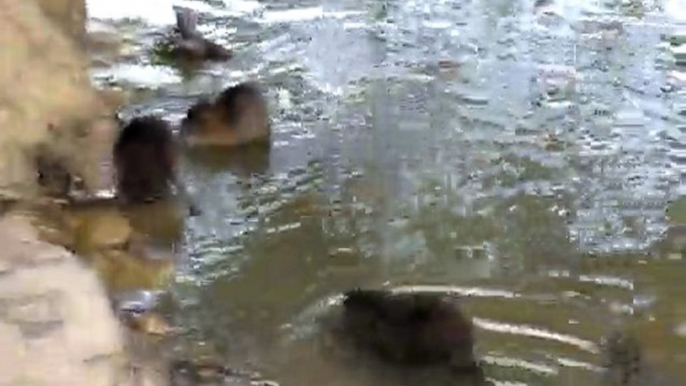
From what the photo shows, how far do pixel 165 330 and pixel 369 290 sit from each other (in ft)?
2.29

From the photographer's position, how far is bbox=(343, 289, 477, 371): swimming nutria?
4.15 metres

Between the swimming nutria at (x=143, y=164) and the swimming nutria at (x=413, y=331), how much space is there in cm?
136

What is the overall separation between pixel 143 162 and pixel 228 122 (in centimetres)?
73

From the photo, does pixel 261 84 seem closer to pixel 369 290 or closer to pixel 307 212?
pixel 307 212

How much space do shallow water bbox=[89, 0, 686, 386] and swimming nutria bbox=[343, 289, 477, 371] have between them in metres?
0.10

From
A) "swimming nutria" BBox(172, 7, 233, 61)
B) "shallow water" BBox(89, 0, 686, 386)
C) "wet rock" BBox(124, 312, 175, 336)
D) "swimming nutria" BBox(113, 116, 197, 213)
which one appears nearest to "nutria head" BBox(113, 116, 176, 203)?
"swimming nutria" BBox(113, 116, 197, 213)

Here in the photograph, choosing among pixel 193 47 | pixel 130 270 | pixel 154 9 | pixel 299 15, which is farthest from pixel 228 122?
pixel 154 9

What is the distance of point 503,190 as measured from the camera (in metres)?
5.61

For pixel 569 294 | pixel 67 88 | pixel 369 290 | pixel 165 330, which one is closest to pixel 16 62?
pixel 67 88

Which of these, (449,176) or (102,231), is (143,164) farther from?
(449,176)

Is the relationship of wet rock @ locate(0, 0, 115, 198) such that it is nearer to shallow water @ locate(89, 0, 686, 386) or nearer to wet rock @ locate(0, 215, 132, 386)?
shallow water @ locate(89, 0, 686, 386)

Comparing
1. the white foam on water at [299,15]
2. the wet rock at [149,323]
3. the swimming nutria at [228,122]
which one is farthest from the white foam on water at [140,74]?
the wet rock at [149,323]

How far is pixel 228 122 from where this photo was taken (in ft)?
19.9

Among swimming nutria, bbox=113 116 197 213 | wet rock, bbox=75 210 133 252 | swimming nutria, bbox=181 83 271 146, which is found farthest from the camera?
swimming nutria, bbox=181 83 271 146
